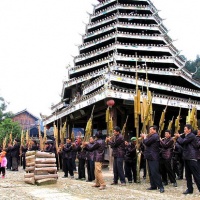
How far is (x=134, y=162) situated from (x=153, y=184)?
7.48 feet

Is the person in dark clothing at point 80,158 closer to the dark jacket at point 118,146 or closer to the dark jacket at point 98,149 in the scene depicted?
the dark jacket at point 98,149

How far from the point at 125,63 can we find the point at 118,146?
46.5ft

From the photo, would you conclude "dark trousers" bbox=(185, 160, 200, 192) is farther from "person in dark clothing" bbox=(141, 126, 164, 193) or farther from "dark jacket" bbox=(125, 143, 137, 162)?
"dark jacket" bbox=(125, 143, 137, 162)

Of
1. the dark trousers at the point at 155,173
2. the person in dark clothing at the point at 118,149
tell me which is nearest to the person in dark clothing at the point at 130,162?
the person in dark clothing at the point at 118,149

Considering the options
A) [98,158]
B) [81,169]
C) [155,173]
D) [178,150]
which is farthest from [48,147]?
[155,173]

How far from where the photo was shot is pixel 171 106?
19.5m

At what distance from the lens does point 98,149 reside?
30.4ft

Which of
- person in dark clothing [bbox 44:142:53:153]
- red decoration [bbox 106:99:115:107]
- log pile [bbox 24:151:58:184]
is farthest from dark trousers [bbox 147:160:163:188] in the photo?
red decoration [bbox 106:99:115:107]

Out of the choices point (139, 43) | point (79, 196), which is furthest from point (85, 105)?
point (79, 196)

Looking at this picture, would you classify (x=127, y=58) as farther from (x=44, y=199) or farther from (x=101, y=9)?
(x=44, y=199)

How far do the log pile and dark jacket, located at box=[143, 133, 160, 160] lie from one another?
11.5 ft

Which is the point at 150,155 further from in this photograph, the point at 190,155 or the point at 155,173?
the point at 190,155

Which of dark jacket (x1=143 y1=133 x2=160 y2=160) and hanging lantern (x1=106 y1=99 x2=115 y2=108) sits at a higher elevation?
hanging lantern (x1=106 y1=99 x2=115 y2=108)

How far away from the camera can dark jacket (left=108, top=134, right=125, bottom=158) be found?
958 cm
